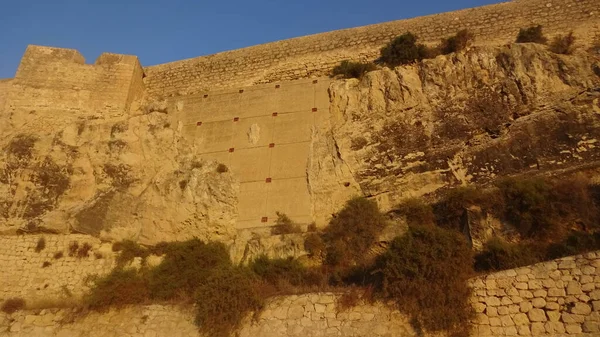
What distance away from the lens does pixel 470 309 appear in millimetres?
6766

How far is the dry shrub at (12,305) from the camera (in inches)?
356

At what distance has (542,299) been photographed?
6.53 meters

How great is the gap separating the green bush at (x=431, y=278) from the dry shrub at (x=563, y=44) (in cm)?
615

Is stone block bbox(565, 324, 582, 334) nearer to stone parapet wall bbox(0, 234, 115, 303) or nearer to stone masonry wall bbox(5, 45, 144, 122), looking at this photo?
stone parapet wall bbox(0, 234, 115, 303)

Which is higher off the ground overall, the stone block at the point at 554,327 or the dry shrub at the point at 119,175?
the dry shrub at the point at 119,175

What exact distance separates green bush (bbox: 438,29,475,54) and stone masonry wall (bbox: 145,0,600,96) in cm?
29

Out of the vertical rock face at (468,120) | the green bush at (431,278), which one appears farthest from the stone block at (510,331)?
the vertical rock face at (468,120)

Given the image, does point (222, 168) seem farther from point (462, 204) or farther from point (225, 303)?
point (462, 204)

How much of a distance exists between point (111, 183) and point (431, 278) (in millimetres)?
7614

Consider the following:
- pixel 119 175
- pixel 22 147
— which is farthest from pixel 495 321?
pixel 22 147

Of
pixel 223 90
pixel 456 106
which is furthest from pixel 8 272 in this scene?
pixel 456 106

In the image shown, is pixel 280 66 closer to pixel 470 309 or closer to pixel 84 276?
pixel 84 276

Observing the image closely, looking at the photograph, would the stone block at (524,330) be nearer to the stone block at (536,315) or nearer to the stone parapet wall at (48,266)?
the stone block at (536,315)

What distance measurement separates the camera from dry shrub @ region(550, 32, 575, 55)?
11.0 metres
